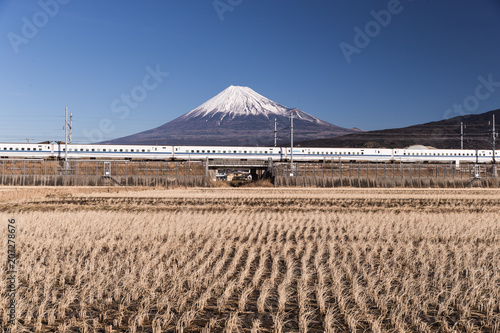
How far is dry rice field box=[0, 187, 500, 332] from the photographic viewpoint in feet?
19.2

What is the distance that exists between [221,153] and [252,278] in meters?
55.7

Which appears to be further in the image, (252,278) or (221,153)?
(221,153)

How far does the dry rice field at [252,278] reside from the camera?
5840 mm

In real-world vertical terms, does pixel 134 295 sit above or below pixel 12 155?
below

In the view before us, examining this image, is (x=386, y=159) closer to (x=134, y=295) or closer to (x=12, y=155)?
(x=12, y=155)

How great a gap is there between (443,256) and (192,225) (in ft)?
24.9

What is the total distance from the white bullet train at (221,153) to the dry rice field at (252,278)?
4602cm

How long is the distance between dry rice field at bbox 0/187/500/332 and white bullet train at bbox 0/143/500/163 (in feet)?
151

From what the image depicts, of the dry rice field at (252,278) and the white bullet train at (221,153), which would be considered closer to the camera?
the dry rice field at (252,278)

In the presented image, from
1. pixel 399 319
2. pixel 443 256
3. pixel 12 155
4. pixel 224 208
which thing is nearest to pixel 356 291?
pixel 399 319

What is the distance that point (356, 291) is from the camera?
6855 mm

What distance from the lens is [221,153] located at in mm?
63438

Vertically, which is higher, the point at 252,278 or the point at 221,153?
the point at 221,153

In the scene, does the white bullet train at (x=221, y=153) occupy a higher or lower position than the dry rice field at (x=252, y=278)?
higher
